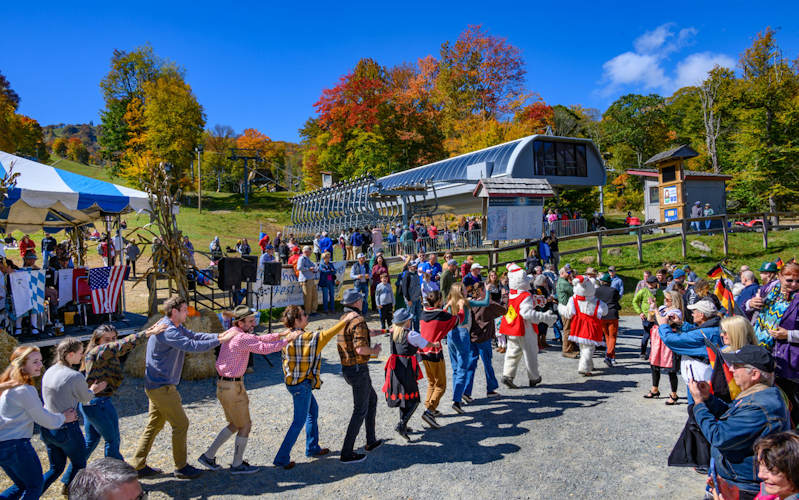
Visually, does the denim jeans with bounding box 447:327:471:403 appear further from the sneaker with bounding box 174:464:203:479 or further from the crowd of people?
the sneaker with bounding box 174:464:203:479

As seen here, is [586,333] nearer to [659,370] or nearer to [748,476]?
[659,370]

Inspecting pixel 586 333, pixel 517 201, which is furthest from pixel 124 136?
pixel 586 333

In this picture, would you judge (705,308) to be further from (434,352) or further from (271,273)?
(271,273)

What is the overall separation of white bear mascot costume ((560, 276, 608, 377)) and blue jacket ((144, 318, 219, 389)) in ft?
19.0

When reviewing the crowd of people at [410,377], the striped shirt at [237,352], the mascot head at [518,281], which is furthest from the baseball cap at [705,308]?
the striped shirt at [237,352]

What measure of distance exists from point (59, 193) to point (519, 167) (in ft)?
69.0

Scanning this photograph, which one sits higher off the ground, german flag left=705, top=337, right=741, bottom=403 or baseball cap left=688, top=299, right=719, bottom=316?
baseball cap left=688, top=299, right=719, bottom=316

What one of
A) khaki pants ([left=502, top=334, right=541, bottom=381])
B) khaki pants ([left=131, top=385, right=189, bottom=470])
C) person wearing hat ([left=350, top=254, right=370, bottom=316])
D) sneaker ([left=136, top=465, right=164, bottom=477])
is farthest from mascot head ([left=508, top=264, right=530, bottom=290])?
person wearing hat ([left=350, top=254, right=370, bottom=316])

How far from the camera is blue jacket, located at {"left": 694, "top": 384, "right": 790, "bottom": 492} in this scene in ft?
9.19

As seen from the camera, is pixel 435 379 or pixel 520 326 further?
pixel 520 326

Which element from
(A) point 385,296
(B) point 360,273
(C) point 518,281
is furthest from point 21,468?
(B) point 360,273

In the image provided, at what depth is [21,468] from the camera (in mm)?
3633

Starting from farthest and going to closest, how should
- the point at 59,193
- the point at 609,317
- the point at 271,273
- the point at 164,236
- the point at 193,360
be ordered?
the point at 271,273, the point at 59,193, the point at 609,317, the point at 164,236, the point at 193,360

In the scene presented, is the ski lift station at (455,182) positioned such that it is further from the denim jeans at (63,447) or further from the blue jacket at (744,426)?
the blue jacket at (744,426)
